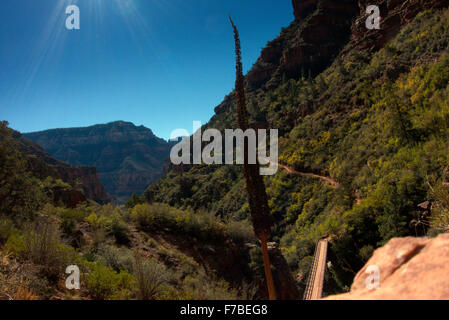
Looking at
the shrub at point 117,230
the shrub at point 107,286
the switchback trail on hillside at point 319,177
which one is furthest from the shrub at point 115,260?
the switchback trail on hillside at point 319,177

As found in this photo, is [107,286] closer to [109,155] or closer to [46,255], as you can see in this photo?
[46,255]

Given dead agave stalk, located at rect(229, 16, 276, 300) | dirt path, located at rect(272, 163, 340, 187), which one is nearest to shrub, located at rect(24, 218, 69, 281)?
dead agave stalk, located at rect(229, 16, 276, 300)

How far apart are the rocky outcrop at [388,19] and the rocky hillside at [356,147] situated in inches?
7.2

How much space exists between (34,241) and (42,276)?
1.00 meters

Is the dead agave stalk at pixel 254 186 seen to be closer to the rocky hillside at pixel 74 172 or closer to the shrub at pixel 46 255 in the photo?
the shrub at pixel 46 255

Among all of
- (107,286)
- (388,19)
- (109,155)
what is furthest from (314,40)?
(109,155)

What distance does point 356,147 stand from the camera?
26.2m

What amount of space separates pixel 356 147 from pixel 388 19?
31.3 m

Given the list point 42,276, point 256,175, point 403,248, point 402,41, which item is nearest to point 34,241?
point 42,276

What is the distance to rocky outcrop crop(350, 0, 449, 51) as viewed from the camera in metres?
34.7

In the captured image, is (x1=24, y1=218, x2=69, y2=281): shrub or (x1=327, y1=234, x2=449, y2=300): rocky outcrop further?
(x1=24, y1=218, x2=69, y2=281): shrub

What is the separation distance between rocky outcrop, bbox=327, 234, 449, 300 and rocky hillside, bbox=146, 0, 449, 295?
949 mm

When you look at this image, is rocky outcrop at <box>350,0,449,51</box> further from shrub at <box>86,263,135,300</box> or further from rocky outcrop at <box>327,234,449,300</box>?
shrub at <box>86,263,135,300</box>
